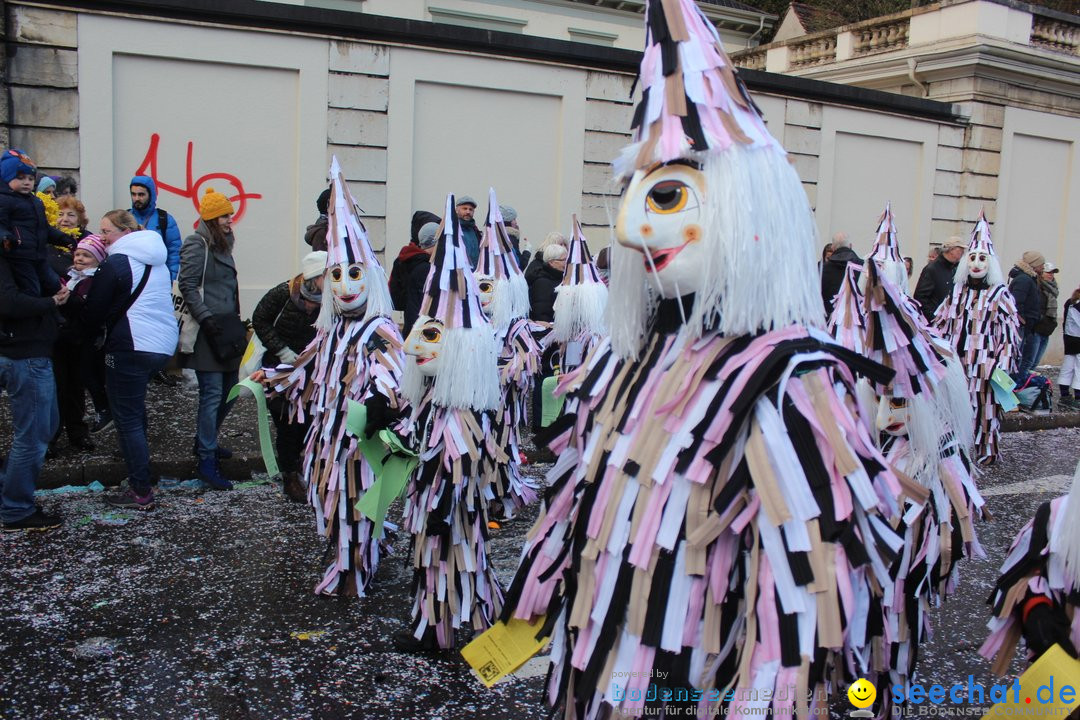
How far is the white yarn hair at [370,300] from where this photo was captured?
15.3 feet

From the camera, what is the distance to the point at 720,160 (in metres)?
2.11

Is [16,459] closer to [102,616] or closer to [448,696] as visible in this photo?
[102,616]

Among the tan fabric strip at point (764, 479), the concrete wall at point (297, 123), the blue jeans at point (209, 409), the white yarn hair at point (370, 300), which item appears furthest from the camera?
the concrete wall at point (297, 123)

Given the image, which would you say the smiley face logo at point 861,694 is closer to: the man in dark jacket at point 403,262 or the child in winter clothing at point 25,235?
the child in winter clothing at point 25,235

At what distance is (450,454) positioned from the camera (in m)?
3.95

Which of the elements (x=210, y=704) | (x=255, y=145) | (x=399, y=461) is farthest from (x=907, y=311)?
(x=255, y=145)

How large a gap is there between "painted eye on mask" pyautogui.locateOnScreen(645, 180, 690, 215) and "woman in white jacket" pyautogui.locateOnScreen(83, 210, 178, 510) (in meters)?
4.30

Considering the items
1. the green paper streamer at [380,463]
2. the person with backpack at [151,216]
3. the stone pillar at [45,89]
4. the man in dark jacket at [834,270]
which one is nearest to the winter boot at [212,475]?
the person with backpack at [151,216]

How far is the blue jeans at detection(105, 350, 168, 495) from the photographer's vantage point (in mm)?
5711

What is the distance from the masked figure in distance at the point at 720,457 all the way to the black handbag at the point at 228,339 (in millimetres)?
4610

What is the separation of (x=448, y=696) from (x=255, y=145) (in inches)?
297

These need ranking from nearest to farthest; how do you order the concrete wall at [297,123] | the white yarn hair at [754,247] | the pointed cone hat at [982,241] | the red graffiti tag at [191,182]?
the white yarn hair at [754,247] < the pointed cone hat at [982,241] < the concrete wall at [297,123] < the red graffiti tag at [191,182]

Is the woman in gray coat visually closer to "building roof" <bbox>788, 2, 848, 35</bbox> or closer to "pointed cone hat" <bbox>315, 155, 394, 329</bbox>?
"pointed cone hat" <bbox>315, 155, 394, 329</bbox>

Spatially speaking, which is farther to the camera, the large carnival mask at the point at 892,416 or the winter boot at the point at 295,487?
the winter boot at the point at 295,487
